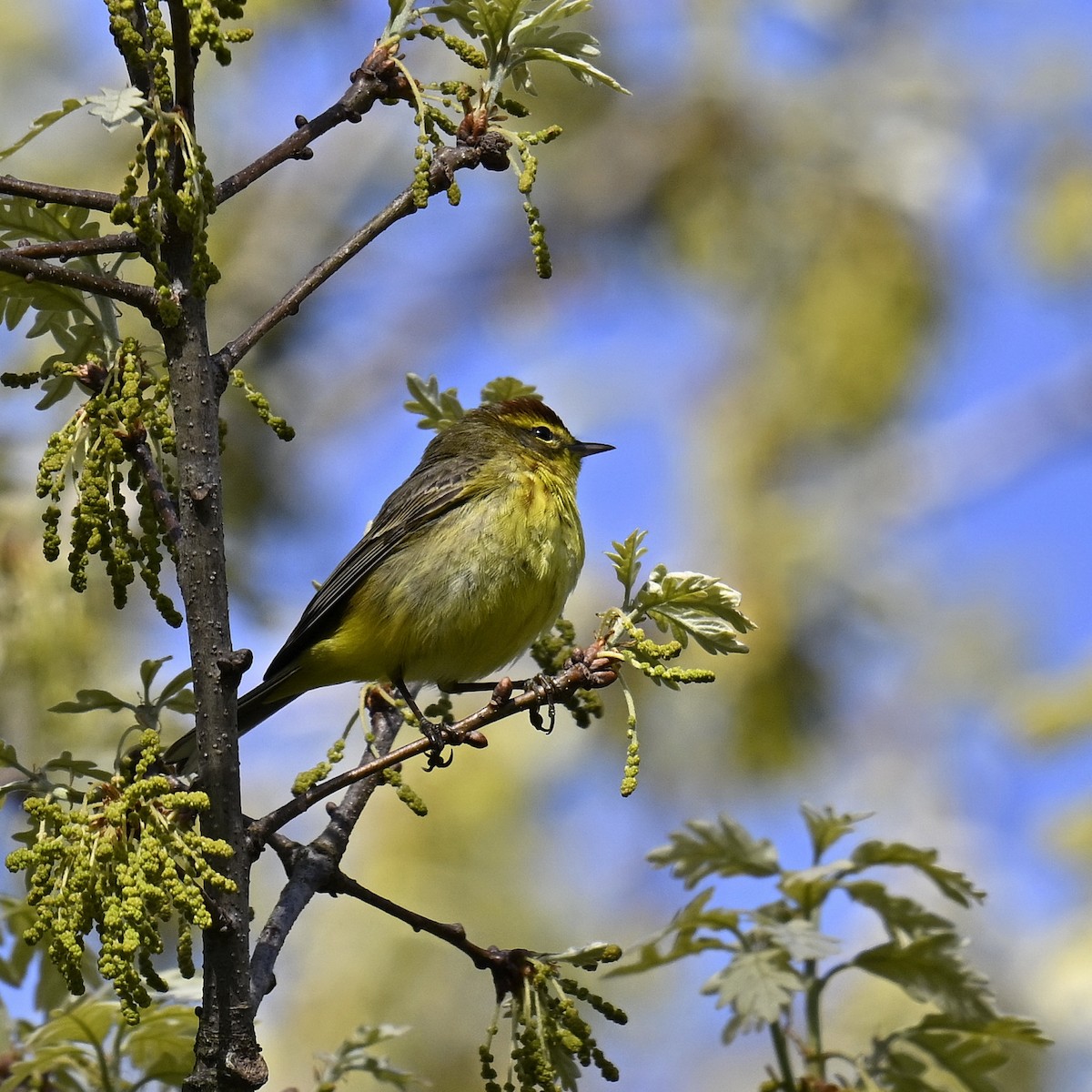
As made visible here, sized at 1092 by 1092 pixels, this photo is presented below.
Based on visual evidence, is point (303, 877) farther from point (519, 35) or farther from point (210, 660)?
point (519, 35)

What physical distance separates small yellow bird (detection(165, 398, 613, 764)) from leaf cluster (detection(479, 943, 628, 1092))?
1902mm

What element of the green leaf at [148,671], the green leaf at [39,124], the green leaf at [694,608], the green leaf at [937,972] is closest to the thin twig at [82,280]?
the green leaf at [39,124]

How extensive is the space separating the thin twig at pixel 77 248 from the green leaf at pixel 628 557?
103 centimetres

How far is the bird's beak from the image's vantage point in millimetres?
5883

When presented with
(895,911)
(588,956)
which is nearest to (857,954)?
(895,911)

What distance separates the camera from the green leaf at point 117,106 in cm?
221

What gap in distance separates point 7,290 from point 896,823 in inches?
314

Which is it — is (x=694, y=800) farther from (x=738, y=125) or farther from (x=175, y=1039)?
(x=175, y=1039)

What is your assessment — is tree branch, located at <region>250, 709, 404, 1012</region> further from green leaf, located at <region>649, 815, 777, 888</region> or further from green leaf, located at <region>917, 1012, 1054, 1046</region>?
green leaf, located at <region>917, 1012, 1054, 1046</region>

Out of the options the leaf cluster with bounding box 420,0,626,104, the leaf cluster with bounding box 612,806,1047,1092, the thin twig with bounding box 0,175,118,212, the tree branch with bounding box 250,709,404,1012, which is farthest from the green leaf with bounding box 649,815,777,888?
the thin twig with bounding box 0,175,118,212

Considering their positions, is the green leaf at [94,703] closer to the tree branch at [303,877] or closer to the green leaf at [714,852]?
the tree branch at [303,877]

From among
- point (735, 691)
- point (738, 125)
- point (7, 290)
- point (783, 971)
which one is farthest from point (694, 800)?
point (7, 290)

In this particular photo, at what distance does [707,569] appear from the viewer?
348 inches

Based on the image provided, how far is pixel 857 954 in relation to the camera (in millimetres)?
3168
